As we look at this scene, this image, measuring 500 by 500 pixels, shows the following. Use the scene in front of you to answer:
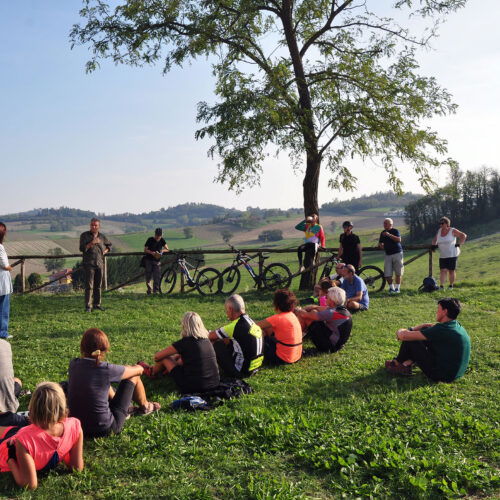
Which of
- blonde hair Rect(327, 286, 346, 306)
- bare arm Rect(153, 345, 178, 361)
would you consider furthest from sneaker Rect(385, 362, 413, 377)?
bare arm Rect(153, 345, 178, 361)

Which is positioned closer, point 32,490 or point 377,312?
point 32,490

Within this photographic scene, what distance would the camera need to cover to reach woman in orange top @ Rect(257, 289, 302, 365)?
22.1 ft

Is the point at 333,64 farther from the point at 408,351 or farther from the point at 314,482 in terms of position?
the point at 314,482

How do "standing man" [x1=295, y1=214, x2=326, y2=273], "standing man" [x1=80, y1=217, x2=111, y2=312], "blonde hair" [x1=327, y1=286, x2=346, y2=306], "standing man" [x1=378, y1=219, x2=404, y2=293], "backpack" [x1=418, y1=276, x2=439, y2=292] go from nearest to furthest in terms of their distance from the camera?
"blonde hair" [x1=327, y1=286, x2=346, y2=306] < "standing man" [x1=80, y1=217, x2=111, y2=312] < "backpack" [x1=418, y1=276, x2=439, y2=292] < "standing man" [x1=378, y1=219, x2=404, y2=293] < "standing man" [x1=295, y1=214, x2=326, y2=273]

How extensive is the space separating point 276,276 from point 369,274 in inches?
102

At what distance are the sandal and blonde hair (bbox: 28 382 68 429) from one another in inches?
56.0

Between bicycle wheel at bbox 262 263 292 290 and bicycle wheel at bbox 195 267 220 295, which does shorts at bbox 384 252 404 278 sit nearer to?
bicycle wheel at bbox 262 263 292 290

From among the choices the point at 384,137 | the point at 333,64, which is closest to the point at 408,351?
the point at 384,137

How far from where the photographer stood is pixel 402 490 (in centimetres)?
379

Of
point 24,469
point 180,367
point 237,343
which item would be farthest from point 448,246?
point 24,469

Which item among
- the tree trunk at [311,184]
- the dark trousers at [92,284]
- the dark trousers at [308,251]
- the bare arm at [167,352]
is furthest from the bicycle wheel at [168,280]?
the bare arm at [167,352]

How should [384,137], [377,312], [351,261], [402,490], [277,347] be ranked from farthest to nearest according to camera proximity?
[384,137] → [351,261] → [377,312] → [277,347] → [402,490]

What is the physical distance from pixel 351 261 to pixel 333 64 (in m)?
5.94

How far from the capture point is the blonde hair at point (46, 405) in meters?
3.80
